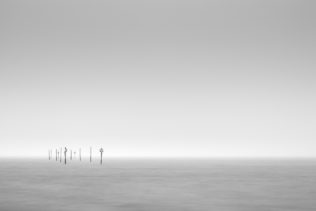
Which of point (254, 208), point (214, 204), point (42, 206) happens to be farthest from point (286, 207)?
point (42, 206)

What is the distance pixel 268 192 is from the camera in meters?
63.6

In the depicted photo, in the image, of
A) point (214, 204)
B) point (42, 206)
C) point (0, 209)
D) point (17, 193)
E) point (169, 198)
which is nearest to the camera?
point (0, 209)

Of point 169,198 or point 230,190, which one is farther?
point 230,190

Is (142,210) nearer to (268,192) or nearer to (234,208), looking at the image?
(234,208)

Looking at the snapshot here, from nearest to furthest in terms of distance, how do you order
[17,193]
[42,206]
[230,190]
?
[42,206], [17,193], [230,190]

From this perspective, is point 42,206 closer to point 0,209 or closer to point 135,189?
point 0,209

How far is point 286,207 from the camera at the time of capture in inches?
1925

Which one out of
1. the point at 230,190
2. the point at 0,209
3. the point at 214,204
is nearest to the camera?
the point at 0,209

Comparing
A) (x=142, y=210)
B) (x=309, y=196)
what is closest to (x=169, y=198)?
(x=142, y=210)

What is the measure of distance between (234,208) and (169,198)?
426 inches

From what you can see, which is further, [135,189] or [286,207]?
[135,189]

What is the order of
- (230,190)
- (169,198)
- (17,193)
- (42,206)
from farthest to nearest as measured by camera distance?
1. (230,190)
2. (17,193)
3. (169,198)
4. (42,206)

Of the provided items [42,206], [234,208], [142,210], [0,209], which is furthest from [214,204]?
[0,209]

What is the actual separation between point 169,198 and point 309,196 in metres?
18.0
